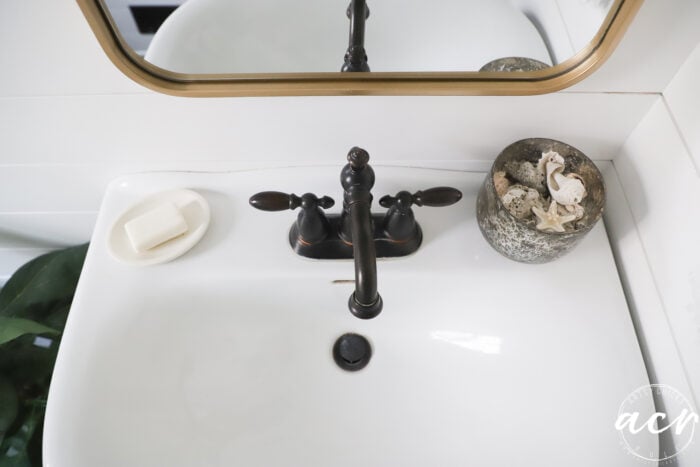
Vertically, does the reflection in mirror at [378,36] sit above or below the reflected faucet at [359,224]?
above

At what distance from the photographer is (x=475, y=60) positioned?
51cm

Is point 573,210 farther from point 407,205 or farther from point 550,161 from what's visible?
point 407,205

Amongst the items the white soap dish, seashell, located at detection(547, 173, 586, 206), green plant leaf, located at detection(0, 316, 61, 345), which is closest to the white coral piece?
seashell, located at detection(547, 173, 586, 206)

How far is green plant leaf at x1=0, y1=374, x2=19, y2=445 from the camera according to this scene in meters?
0.62

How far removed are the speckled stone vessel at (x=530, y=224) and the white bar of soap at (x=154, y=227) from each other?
15.7 inches

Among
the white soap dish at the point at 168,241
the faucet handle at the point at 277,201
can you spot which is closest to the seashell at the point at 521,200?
the faucet handle at the point at 277,201

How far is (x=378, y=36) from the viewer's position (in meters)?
0.50

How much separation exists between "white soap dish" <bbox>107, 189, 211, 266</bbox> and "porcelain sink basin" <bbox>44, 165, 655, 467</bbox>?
0.01m

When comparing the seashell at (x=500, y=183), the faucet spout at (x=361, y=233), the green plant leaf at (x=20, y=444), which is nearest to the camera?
the faucet spout at (x=361, y=233)

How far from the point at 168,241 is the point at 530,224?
1.51ft

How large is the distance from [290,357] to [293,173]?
258mm

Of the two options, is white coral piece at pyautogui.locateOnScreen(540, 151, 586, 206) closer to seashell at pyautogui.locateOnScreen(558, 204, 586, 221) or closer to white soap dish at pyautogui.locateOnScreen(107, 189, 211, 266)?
seashell at pyautogui.locateOnScreen(558, 204, 586, 221)

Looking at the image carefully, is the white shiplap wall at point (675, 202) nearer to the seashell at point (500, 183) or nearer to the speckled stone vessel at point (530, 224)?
the speckled stone vessel at point (530, 224)

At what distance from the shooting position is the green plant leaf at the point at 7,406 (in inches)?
24.5
